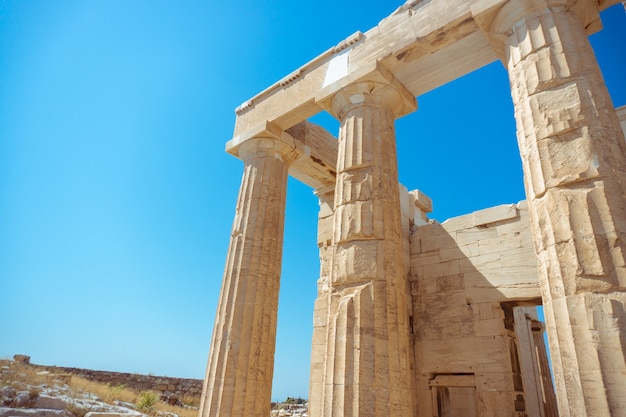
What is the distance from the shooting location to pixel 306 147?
10.9m

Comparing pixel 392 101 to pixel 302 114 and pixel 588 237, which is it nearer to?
pixel 302 114

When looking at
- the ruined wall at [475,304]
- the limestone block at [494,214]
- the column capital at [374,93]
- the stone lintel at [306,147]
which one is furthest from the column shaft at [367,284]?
the limestone block at [494,214]

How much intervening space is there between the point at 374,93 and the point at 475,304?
17.7 feet

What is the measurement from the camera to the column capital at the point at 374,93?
8019 mm

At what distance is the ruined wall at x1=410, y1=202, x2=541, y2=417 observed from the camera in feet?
28.2

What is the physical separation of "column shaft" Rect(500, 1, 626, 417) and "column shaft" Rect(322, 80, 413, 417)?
2.16 m

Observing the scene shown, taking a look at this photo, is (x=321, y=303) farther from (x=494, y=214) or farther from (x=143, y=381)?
(x=143, y=381)

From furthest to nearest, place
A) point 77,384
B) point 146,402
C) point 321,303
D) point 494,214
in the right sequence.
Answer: point 77,384
point 146,402
point 321,303
point 494,214

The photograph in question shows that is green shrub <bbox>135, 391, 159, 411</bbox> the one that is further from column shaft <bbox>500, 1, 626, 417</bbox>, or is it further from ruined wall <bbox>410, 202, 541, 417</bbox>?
column shaft <bbox>500, 1, 626, 417</bbox>

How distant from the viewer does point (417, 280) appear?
10594 millimetres

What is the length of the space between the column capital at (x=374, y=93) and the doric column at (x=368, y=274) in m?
0.02

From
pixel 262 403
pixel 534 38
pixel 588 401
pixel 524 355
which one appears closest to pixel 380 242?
pixel 588 401

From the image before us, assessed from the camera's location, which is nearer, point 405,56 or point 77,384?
point 405,56

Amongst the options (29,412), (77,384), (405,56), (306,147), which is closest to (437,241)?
(306,147)
